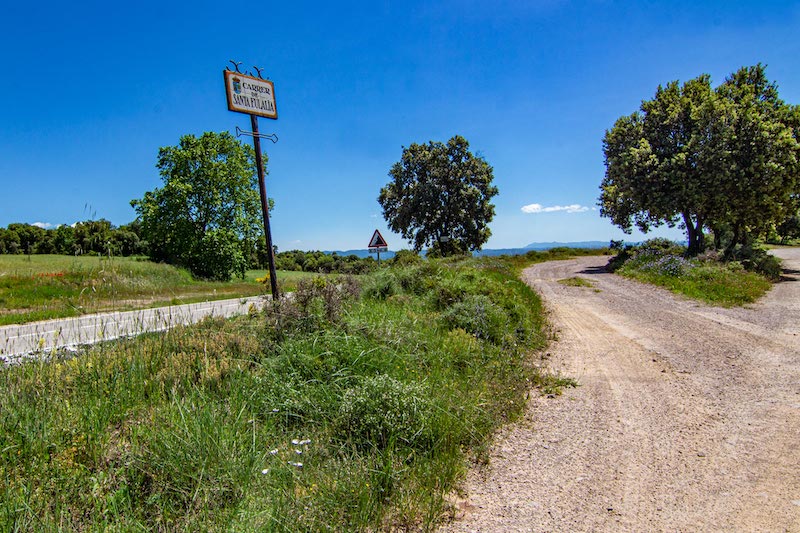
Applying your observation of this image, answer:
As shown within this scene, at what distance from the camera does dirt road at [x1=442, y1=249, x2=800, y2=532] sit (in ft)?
10.1

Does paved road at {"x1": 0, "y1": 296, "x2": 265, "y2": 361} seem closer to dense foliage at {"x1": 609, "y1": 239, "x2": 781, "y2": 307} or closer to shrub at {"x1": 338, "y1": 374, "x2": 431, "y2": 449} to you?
shrub at {"x1": 338, "y1": 374, "x2": 431, "y2": 449}

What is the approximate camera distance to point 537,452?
4.12m

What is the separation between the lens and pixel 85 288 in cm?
482

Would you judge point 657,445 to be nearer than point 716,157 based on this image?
Yes

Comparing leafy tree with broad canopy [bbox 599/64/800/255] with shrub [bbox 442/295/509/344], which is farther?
leafy tree with broad canopy [bbox 599/64/800/255]

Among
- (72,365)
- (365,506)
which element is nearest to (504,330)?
(365,506)

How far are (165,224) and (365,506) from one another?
40.0 m

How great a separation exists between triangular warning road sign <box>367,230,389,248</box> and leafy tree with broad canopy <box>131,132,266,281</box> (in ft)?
77.5

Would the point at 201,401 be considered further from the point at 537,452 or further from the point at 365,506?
the point at 537,452

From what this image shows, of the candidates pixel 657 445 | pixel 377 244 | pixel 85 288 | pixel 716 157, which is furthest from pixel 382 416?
pixel 716 157

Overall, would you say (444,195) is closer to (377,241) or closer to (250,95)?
(377,241)

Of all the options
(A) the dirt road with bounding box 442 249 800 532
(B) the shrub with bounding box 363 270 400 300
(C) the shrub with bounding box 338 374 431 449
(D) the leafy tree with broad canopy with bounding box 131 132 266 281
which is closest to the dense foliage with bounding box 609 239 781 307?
(A) the dirt road with bounding box 442 249 800 532

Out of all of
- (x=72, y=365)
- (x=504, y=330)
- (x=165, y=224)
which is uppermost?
(x=165, y=224)

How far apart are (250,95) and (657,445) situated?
848 centimetres
